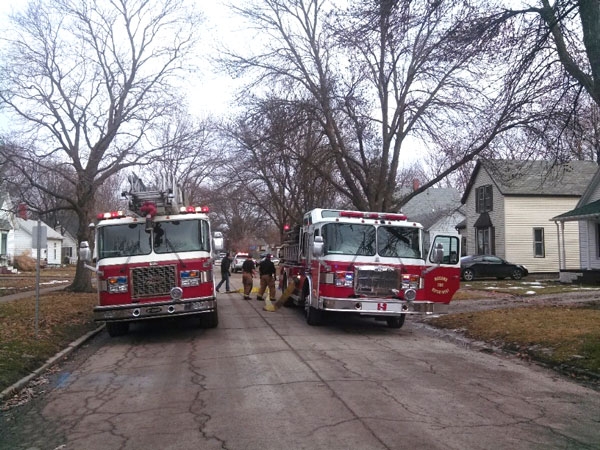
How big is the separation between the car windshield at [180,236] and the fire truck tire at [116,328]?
2052 mm

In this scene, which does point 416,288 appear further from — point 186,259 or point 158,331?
point 158,331

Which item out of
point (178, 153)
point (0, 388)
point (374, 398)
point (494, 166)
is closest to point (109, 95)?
point (178, 153)

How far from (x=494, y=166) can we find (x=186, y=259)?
10913mm

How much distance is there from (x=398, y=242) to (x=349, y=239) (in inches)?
45.6

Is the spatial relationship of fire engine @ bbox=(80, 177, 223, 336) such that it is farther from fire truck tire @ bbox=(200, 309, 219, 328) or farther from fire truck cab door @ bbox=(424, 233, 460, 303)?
fire truck cab door @ bbox=(424, 233, 460, 303)

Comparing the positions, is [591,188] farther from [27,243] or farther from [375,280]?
[27,243]

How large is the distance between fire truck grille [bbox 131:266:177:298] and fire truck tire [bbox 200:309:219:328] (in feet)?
5.02

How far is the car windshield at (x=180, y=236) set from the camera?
12.0m

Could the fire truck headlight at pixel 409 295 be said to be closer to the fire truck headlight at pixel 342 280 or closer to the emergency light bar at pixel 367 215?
the fire truck headlight at pixel 342 280

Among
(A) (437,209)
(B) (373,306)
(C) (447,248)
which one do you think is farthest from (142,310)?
(A) (437,209)

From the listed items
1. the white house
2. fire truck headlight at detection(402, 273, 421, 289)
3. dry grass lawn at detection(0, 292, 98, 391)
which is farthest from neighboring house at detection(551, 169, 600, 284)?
the white house

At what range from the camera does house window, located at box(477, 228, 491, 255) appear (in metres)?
35.1

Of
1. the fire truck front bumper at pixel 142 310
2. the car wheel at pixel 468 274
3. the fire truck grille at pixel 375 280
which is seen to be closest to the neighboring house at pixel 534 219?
the car wheel at pixel 468 274

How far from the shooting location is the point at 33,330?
1209 centimetres
